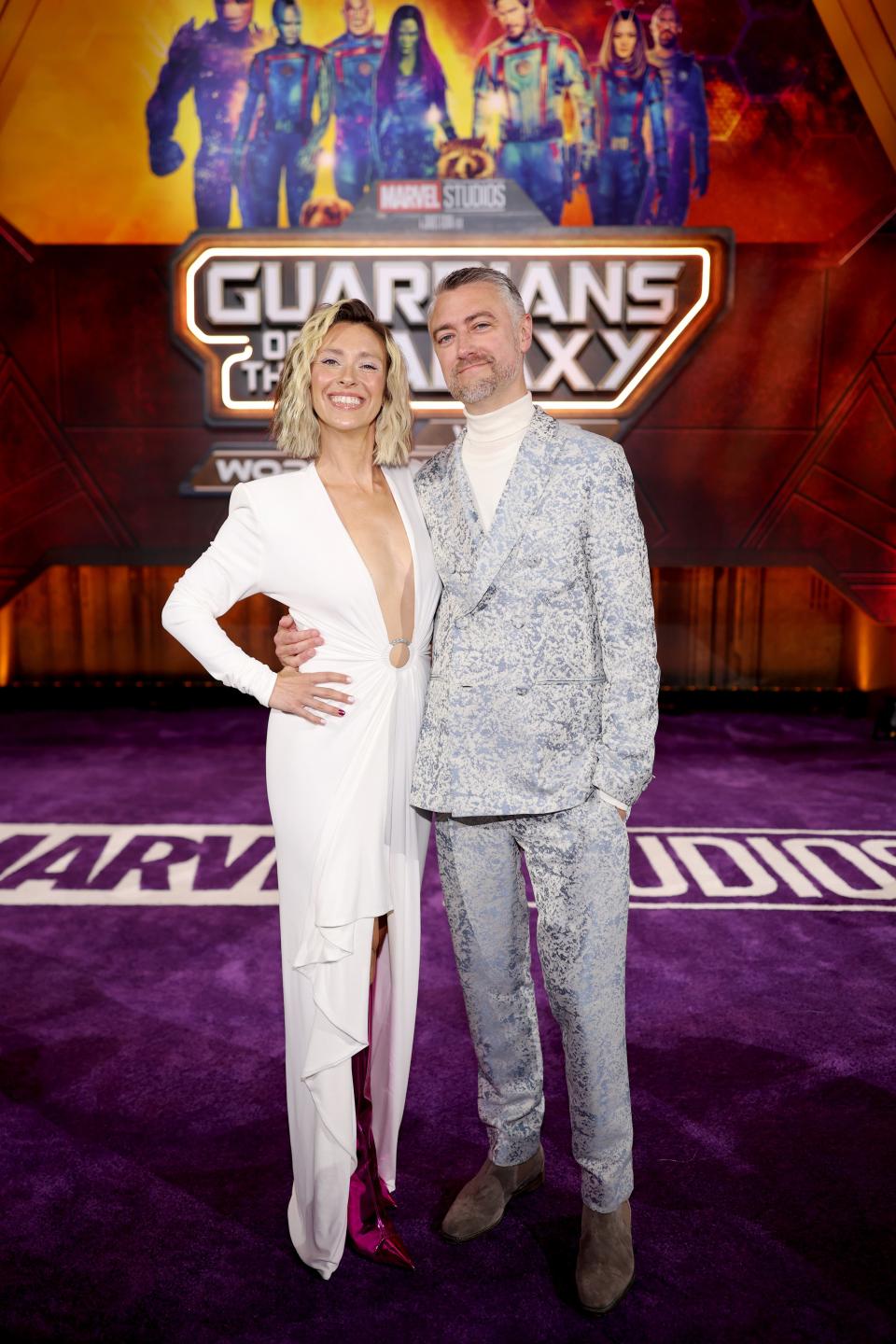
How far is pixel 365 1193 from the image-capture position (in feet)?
6.53

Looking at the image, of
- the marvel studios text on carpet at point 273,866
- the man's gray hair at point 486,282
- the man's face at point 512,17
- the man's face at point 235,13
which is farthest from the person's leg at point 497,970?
the man's face at point 235,13

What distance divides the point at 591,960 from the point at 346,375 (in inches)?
46.1

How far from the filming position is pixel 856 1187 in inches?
84.7

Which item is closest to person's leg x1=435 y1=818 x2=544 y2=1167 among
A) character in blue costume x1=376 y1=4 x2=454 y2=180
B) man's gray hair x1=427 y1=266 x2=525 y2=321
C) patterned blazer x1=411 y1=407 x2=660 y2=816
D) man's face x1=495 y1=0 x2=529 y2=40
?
patterned blazer x1=411 y1=407 x2=660 y2=816

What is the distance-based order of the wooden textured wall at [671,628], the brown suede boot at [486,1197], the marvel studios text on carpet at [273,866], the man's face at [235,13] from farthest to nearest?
the wooden textured wall at [671,628]
the man's face at [235,13]
the marvel studios text on carpet at [273,866]
the brown suede boot at [486,1197]

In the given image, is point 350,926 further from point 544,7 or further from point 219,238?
point 544,7

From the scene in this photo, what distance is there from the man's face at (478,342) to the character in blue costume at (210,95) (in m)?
5.66

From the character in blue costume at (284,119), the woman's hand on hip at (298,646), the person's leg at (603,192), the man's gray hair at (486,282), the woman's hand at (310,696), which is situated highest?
the character in blue costume at (284,119)

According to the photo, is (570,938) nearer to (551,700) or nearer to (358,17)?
(551,700)

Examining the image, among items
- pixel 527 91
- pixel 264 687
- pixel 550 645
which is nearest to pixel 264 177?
pixel 527 91

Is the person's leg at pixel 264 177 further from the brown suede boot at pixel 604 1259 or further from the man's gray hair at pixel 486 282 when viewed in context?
the brown suede boot at pixel 604 1259

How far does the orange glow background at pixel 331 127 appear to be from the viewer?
672cm

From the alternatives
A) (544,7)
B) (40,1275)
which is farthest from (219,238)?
(40,1275)

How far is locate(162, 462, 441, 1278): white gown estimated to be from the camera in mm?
1908
